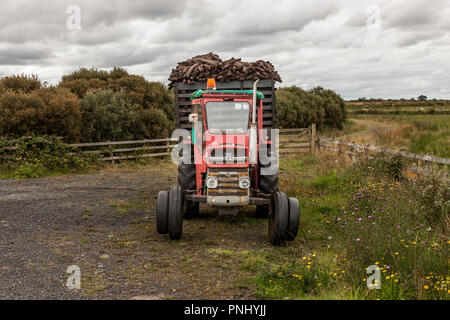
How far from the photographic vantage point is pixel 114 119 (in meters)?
17.5

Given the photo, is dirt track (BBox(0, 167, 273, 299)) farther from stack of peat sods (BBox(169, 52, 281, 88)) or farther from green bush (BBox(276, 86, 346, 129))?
green bush (BBox(276, 86, 346, 129))

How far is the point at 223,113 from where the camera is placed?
772 cm

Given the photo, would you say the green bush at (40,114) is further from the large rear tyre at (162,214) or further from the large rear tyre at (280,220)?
the large rear tyre at (280,220)

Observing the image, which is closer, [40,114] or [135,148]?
[40,114]

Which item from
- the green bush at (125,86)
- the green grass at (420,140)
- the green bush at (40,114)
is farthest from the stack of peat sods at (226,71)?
the green bush at (125,86)

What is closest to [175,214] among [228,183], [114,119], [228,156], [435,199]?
[228,183]

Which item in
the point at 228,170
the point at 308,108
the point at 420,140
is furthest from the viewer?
the point at 308,108

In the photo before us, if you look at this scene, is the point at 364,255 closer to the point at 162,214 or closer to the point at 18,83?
the point at 162,214

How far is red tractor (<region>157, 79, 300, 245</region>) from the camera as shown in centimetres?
682

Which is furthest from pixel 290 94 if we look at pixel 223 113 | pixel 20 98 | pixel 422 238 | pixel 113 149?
pixel 422 238

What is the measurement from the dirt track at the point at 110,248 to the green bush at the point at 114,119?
6.74 meters

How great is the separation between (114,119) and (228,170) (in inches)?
466

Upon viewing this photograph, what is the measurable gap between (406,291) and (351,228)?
5.77ft
